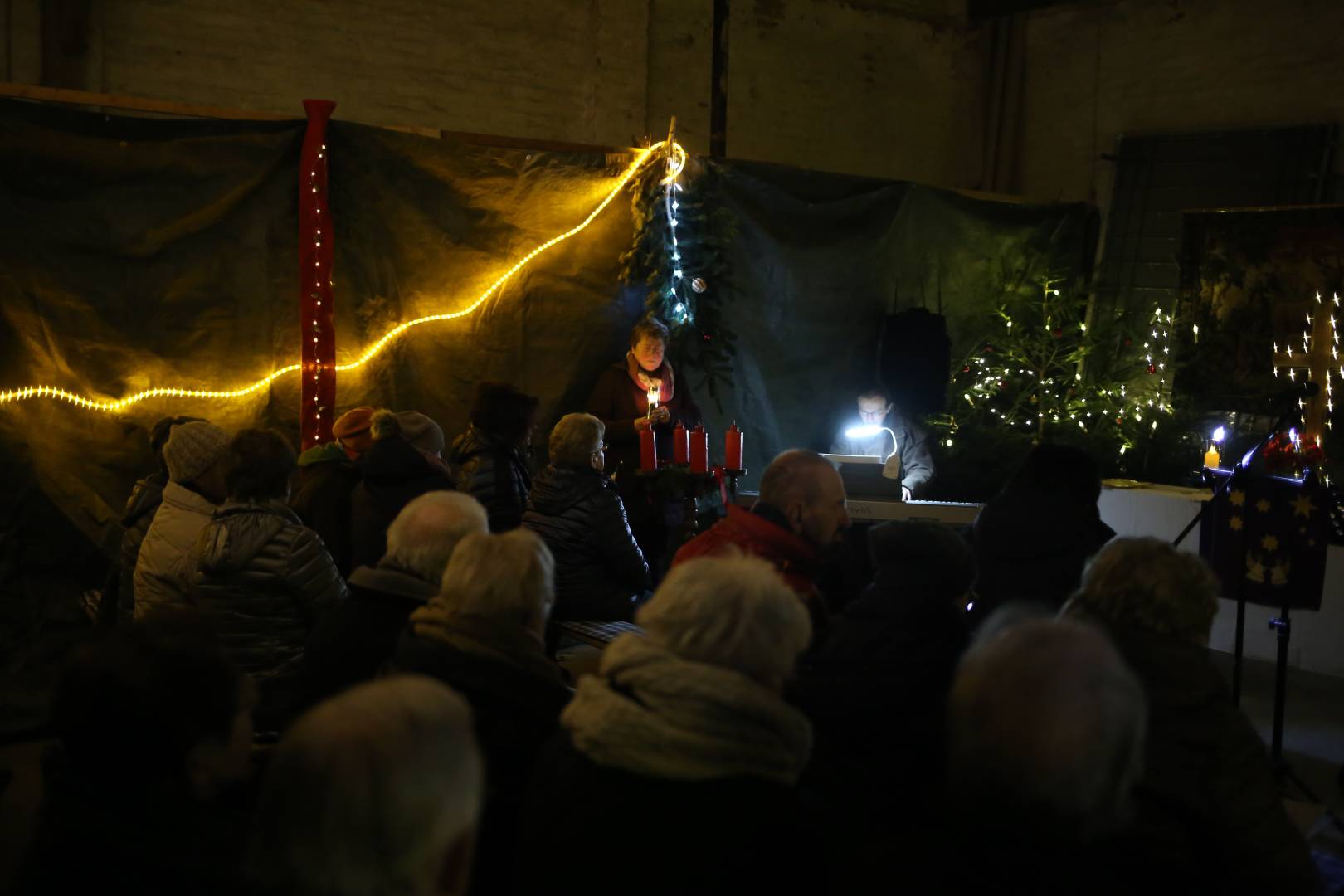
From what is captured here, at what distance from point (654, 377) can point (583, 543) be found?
2045mm

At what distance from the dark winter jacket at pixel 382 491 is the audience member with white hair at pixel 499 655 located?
2.03m

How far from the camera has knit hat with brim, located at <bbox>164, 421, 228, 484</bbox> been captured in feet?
13.3

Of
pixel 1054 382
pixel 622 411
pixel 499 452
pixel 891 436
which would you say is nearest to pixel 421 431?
pixel 499 452

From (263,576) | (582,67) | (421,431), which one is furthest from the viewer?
(582,67)

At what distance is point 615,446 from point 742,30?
491 centimetres

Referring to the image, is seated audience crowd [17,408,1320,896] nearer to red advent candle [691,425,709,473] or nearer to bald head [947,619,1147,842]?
bald head [947,619,1147,842]

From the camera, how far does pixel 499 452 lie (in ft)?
17.0

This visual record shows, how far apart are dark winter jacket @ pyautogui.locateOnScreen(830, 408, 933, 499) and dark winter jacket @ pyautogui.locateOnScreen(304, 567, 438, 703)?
181 inches

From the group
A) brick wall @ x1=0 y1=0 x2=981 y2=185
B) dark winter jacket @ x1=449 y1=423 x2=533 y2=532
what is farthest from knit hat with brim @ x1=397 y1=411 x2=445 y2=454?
brick wall @ x1=0 y1=0 x2=981 y2=185

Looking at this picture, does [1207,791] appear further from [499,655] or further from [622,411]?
[622,411]

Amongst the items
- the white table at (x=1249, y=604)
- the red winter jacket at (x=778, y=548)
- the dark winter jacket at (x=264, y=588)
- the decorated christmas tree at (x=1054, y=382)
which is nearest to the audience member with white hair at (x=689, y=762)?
the red winter jacket at (x=778, y=548)

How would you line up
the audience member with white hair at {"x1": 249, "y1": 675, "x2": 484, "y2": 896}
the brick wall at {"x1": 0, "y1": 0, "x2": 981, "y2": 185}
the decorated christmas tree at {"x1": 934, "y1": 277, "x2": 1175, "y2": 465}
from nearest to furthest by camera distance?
the audience member with white hair at {"x1": 249, "y1": 675, "x2": 484, "y2": 896} → the brick wall at {"x1": 0, "y1": 0, "x2": 981, "y2": 185} → the decorated christmas tree at {"x1": 934, "y1": 277, "x2": 1175, "y2": 465}

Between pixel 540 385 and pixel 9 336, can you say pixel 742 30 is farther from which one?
pixel 9 336

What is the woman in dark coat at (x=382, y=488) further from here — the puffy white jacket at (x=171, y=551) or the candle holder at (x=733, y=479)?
the candle holder at (x=733, y=479)
